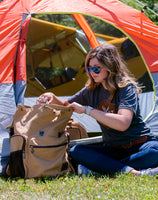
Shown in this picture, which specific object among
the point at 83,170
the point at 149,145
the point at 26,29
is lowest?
the point at 83,170

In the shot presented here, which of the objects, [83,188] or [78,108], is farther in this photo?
[78,108]

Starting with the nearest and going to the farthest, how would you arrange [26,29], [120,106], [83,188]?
[83,188]
[120,106]
[26,29]

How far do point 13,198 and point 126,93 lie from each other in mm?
1044

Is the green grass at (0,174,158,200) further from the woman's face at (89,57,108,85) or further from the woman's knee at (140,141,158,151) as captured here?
the woman's face at (89,57,108,85)

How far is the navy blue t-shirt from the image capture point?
2.19 m

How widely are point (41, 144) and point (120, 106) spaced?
0.64 metres

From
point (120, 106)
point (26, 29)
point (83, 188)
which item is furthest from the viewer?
point (26, 29)

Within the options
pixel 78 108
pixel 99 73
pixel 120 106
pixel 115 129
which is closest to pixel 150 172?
pixel 115 129

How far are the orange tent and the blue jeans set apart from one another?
0.79m

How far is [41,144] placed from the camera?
7.34 ft

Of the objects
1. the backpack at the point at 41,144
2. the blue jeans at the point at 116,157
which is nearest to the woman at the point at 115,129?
the blue jeans at the point at 116,157

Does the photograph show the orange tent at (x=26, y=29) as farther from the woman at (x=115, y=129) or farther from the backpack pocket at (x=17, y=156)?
the woman at (x=115, y=129)

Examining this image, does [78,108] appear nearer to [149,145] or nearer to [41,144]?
[41,144]

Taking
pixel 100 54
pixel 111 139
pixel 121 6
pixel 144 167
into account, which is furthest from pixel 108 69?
pixel 121 6
